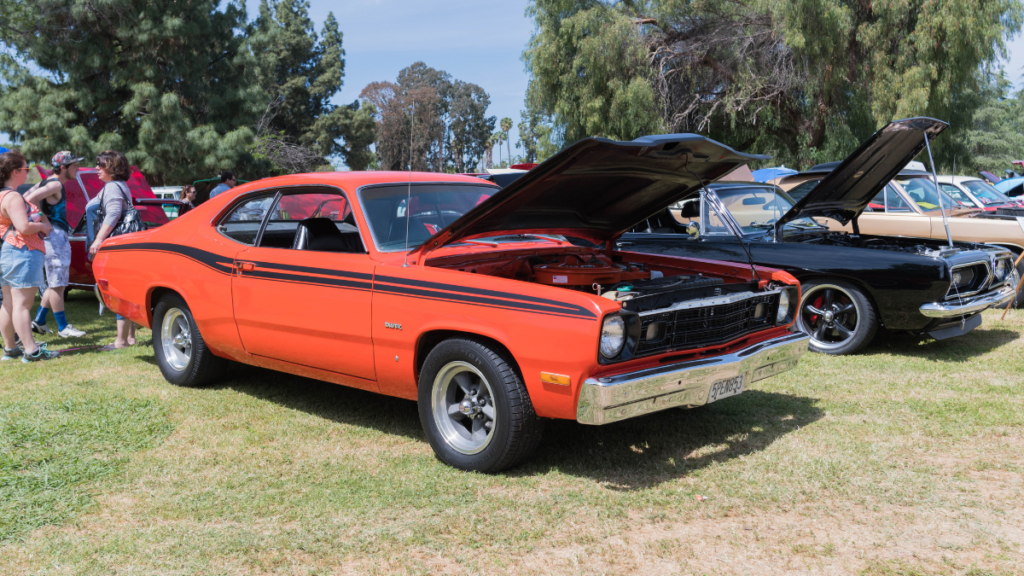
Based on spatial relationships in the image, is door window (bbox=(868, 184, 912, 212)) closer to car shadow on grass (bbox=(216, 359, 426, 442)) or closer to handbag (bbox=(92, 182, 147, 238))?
car shadow on grass (bbox=(216, 359, 426, 442))

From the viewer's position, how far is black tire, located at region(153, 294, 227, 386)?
18.4 feet

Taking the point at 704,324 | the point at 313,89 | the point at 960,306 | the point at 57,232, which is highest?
the point at 313,89

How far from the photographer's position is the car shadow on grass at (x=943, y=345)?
22.3 feet

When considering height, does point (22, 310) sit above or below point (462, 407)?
above

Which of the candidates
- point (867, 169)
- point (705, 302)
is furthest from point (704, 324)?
point (867, 169)

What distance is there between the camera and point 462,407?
160 inches

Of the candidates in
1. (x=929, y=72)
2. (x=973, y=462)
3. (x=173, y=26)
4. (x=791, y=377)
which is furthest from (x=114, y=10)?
(x=973, y=462)

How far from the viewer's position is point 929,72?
18.5m

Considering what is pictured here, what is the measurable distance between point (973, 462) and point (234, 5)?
30.9m

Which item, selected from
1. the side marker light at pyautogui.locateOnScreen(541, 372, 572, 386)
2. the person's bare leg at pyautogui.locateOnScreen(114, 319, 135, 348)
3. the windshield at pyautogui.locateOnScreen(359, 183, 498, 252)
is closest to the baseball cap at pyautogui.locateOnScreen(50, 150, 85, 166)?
the person's bare leg at pyautogui.locateOnScreen(114, 319, 135, 348)

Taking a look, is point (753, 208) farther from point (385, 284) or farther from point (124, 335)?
point (124, 335)

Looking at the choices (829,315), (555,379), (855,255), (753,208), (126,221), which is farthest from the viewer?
→ (753,208)

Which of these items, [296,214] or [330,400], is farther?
[330,400]

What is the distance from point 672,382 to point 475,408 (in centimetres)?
105
